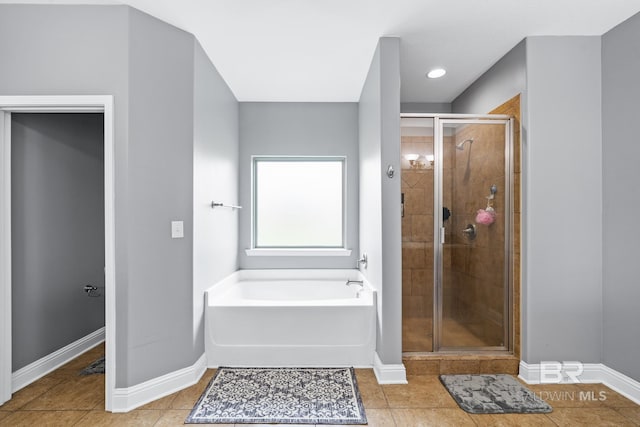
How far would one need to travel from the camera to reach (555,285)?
2.42 metres

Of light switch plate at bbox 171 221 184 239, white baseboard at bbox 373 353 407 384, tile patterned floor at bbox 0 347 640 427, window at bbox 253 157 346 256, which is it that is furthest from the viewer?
window at bbox 253 157 346 256

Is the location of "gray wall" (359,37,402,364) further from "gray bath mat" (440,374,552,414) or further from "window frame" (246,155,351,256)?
"window frame" (246,155,351,256)

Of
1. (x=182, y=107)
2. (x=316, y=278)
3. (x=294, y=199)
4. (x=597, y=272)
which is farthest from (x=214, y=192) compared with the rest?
(x=597, y=272)

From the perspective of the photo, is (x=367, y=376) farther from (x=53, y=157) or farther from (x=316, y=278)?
(x=53, y=157)

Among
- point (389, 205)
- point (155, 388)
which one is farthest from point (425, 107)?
point (155, 388)

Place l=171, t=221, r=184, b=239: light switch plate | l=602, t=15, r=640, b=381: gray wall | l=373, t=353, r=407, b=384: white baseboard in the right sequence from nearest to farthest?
1. l=602, t=15, r=640, b=381: gray wall
2. l=171, t=221, r=184, b=239: light switch plate
3. l=373, t=353, r=407, b=384: white baseboard

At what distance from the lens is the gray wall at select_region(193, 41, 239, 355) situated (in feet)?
8.23

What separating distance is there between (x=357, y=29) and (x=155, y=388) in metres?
2.75

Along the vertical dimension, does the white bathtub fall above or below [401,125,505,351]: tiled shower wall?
below

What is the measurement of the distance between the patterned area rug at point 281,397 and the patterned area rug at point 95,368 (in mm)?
908

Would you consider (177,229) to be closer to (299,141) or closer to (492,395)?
(299,141)

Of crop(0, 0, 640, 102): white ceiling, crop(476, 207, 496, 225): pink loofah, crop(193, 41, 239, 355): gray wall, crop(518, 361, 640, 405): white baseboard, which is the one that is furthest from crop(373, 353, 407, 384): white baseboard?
crop(0, 0, 640, 102): white ceiling

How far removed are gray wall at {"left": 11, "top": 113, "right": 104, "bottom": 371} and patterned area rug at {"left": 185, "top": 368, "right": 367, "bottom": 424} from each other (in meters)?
1.36

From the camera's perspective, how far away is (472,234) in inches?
104
